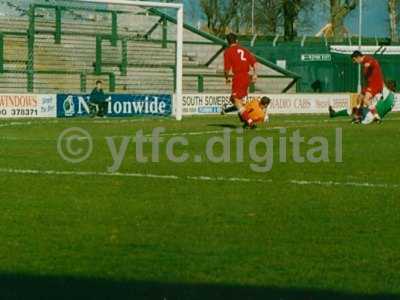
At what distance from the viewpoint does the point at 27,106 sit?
3662 centimetres

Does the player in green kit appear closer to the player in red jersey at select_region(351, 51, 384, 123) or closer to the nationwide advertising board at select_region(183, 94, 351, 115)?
the player in red jersey at select_region(351, 51, 384, 123)

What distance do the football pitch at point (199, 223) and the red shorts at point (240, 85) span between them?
25.7 ft

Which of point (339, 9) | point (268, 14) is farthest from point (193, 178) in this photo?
point (268, 14)

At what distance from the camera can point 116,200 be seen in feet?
39.2

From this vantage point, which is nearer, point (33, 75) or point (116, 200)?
point (116, 200)

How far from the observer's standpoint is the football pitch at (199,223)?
7504 millimetres

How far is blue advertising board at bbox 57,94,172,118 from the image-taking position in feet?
125

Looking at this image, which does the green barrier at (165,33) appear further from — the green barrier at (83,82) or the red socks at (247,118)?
the red socks at (247,118)

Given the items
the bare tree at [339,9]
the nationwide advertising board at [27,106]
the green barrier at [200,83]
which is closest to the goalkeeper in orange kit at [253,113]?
the nationwide advertising board at [27,106]

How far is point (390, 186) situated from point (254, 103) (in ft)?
44.2

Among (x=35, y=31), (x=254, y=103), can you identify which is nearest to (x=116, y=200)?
(x=254, y=103)

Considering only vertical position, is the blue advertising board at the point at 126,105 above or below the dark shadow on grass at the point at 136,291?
above

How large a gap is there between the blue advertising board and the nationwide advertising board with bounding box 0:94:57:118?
0.60 meters

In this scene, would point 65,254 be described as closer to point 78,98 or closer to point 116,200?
point 116,200
